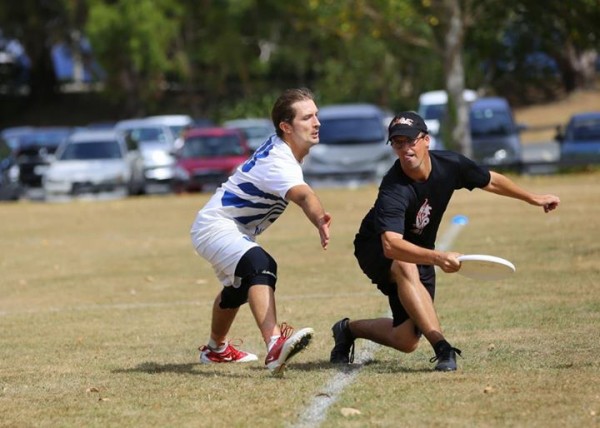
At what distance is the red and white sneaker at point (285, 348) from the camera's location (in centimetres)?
823

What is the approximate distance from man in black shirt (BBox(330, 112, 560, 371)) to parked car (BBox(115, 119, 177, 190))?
81.3 feet

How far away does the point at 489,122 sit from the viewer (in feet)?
118

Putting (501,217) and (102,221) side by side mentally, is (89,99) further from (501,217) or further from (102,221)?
(501,217)

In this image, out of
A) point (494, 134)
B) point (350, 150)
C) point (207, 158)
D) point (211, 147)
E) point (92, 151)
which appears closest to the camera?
point (350, 150)

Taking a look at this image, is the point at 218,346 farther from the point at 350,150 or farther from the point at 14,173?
the point at 14,173

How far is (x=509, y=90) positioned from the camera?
62.3 meters

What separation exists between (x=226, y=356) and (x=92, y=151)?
81.9ft

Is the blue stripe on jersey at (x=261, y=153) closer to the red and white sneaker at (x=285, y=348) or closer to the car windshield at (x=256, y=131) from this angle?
the red and white sneaker at (x=285, y=348)

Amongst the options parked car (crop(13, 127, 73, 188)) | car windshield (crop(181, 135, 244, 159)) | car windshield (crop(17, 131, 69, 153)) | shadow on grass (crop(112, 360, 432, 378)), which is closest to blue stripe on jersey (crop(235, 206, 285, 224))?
shadow on grass (crop(112, 360, 432, 378))

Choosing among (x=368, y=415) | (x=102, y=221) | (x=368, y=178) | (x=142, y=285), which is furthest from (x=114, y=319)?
(x=368, y=178)

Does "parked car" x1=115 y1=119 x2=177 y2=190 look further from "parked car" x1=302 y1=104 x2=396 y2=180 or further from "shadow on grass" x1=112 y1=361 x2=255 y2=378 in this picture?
"shadow on grass" x1=112 y1=361 x2=255 y2=378

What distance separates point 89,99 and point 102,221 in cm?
4592

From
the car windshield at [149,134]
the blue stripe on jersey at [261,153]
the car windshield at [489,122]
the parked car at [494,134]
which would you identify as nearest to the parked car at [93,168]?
the car windshield at [149,134]

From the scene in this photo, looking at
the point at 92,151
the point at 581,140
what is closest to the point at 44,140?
the point at 92,151
